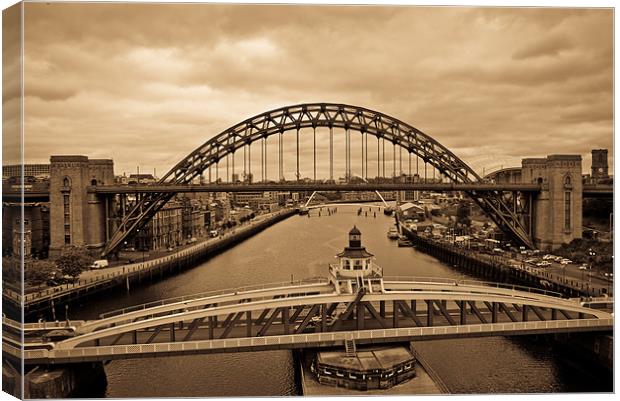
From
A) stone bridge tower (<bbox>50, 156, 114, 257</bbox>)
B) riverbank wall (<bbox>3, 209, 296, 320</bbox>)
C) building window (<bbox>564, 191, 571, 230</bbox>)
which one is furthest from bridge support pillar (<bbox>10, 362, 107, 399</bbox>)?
building window (<bbox>564, 191, 571, 230</bbox>)

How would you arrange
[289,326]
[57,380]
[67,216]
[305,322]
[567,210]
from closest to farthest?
[57,380] < [305,322] < [289,326] < [567,210] < [67,216]

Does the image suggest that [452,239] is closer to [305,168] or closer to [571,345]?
[305,168]

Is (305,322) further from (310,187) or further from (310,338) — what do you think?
(310,187)

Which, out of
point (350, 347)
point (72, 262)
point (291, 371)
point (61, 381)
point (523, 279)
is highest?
point (72, 262)

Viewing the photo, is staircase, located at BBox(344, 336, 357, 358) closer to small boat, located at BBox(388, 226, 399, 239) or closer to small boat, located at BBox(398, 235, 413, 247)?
small boat, located at BBox(398, 235, 413, 247)

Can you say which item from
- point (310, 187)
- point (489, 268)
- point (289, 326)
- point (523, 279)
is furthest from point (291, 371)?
point (489, 268)

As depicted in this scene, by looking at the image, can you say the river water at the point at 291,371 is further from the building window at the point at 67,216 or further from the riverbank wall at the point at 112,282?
the building window at the point at 67,216

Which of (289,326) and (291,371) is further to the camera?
(291,371)
